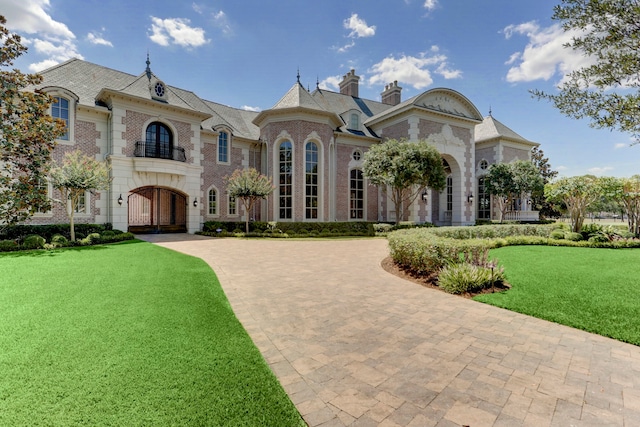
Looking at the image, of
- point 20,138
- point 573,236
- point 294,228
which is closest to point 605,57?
point 20,138

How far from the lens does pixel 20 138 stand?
2.20 m

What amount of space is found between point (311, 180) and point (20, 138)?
17.2 metres

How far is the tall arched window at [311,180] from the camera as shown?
62.8 ft

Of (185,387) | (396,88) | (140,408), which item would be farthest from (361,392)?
(396,88)

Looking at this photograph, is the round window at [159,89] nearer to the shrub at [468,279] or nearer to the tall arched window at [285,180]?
the tall arched window at [285,180]

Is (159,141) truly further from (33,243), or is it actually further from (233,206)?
(33,243)

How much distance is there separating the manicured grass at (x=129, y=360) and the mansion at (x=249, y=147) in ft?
38.6

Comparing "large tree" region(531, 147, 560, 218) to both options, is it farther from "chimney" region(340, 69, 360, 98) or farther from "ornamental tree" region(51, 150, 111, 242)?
"ornamental tree" region(51, 150, 111, 242)

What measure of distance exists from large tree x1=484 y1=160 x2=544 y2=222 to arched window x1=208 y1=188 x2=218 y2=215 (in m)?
21.2

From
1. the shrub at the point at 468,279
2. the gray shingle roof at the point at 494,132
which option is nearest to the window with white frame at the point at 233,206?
the shrub at the point at 468,279

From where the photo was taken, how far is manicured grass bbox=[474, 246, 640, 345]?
4188 mm

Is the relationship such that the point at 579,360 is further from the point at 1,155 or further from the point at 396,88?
the point at 396,88

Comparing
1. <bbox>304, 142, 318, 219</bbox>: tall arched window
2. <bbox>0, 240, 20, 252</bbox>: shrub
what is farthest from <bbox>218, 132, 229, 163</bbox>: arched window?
<bbox>0, 240, 20, 252</bbox>: shrub

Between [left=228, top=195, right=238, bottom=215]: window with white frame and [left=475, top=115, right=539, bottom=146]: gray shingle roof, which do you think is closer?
[left=228, top=195, right=238, bottom=215]: window with white frame
